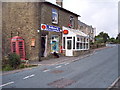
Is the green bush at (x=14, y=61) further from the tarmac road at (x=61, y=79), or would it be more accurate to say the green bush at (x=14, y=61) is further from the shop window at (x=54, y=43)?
the shop window at (x=54, y=43)

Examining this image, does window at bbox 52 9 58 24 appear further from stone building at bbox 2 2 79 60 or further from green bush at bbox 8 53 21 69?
green bush at bbox 8 53 21 69

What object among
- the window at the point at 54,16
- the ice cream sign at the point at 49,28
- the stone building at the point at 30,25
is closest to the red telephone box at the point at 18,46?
the stone building at the point at 30,25

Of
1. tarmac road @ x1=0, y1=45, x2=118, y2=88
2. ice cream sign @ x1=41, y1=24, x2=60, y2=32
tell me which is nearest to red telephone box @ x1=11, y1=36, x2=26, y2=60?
ice cream sign @ x1=41, y1=24, x2=60, y2=32

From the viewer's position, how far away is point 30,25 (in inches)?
611

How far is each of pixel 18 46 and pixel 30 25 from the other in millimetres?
2592

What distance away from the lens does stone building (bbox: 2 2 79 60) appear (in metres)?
15.5

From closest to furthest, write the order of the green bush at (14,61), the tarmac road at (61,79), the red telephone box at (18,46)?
the tarmac road at (61,79) < the green bush at (14,61) < the red telephone box at (18,46)

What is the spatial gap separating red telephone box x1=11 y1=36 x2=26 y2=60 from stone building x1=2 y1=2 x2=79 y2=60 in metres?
0.86

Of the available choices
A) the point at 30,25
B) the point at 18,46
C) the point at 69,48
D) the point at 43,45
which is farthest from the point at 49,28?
the point at 18,46

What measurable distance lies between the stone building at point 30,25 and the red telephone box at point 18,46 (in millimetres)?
861

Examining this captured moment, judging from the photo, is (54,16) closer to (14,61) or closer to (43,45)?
(43,45)

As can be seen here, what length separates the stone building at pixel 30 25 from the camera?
1548cm

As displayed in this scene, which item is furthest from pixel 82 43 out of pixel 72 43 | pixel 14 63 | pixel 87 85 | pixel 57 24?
pixel 87 85

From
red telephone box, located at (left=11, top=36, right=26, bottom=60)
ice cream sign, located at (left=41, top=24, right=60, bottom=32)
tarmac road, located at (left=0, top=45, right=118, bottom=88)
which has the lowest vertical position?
tarmac road, located at (left=0, top=45, right=118, bottom=88)
